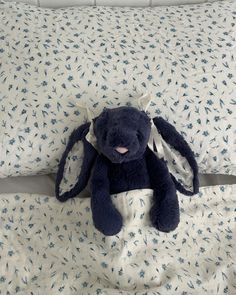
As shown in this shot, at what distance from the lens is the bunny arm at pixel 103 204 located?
829 millimetres

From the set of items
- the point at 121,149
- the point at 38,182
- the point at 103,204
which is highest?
the point at 121,149

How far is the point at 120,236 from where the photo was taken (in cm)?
85

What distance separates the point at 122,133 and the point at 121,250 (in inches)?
10.0

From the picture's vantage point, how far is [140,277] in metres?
0.82

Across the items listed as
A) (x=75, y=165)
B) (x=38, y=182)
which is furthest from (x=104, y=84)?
(x=38, y=182)

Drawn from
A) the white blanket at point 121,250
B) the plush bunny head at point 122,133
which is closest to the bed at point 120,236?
the white blanket at point 121,250

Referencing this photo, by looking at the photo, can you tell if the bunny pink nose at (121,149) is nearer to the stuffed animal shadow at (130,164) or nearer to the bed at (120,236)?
the stuffed animal shadow at (130,164)

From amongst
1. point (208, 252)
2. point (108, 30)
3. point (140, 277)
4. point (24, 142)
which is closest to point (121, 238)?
point (140, 277)

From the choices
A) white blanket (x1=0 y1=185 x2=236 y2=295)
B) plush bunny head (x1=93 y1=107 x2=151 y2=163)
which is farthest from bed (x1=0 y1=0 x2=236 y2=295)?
plush bunny head (x1=93 y1=107 x2=151 y2=163)

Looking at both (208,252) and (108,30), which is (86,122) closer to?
(108,30)

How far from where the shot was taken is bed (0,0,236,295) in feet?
2.69

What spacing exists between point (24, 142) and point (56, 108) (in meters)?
0.12

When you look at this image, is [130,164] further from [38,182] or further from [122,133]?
[38,182]

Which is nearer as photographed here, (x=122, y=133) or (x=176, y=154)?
(x=122, y=133)
